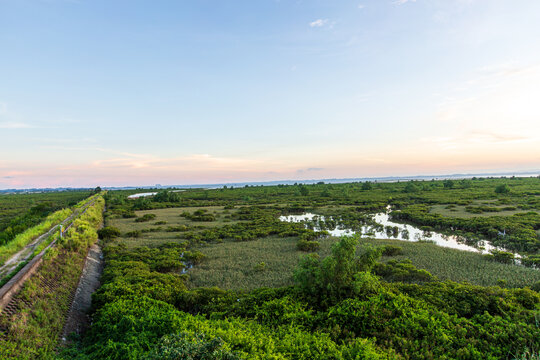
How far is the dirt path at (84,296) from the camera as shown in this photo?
7.74m

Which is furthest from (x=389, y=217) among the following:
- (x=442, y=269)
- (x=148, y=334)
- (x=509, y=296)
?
(x=148, y=334)

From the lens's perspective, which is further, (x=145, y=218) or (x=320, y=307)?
(x=145, y=218)

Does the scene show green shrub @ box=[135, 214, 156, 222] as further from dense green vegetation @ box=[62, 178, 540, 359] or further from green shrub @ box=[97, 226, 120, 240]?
dense green vegetation @ box=[62, 178, 540, 359]

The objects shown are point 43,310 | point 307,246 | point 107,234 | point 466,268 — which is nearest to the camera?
point 43,310

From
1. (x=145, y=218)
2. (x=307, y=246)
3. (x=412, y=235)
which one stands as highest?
(x=145, y=218)

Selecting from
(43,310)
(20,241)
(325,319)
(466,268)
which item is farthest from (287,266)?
(20,241)

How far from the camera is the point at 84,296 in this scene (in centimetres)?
977

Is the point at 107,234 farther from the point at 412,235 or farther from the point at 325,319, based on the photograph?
the point at 412,235

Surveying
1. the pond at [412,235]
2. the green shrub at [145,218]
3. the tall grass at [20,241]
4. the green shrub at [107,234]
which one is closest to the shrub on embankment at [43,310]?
the tall grass at [20,241]

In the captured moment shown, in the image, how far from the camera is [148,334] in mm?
5867

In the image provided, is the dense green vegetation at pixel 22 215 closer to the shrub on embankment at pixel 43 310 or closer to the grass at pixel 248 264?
the shrub on embankment at pixel 43 310

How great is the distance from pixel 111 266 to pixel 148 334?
8.09m

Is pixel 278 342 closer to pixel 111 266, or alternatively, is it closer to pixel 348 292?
pixel 348 292

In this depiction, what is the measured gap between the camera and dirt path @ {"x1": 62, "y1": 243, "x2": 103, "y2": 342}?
774 centimetres
